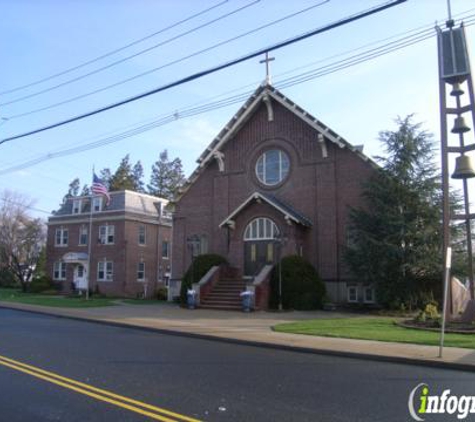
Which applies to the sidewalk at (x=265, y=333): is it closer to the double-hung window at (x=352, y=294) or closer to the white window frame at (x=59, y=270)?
the double-hung window at (x=352, y=294)

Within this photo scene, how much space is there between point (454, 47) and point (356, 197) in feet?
34.1

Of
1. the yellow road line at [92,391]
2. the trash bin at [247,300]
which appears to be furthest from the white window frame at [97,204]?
the yellow road line at [92,391]

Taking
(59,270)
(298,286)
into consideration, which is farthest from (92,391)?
(59,270)

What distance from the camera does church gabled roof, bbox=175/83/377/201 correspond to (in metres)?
27.2

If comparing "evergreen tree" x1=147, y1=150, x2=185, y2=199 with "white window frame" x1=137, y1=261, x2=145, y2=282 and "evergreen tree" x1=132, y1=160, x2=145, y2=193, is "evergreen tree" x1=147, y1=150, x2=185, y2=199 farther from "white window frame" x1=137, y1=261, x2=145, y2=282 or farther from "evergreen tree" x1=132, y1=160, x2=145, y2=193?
"white window frame" x1=137, y1=261, x2=145, y2=282

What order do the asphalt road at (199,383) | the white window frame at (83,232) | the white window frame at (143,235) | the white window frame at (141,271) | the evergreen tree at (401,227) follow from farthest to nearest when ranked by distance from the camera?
the white window frame at (83,232) < the white window frame at (143,235) < the white window frame at (141,271) < the evergreen tree at (401,227) < the asphalt road at (199,383)

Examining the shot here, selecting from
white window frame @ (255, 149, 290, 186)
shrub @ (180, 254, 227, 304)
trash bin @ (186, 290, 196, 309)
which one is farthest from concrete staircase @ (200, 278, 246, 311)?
white window frame @ (255, 149, 290, 186)

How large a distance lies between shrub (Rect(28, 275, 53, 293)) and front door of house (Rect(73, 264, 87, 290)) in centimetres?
261

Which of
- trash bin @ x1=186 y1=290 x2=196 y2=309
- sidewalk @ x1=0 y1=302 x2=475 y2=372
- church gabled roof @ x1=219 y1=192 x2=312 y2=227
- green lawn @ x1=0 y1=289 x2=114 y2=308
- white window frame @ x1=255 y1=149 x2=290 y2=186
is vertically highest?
white window frame @ x1=255 y1=149 x2=290 y2=186

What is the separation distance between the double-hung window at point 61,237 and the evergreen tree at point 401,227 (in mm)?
31780

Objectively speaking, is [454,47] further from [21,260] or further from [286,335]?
[21,260]

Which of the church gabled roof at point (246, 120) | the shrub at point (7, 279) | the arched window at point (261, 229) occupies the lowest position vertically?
the shrub at point (7, 279)

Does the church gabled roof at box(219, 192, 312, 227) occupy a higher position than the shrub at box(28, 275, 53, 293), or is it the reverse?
the church gabled roof at box(219, 192, 312, 227)

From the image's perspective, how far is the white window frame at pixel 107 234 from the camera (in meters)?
44.7
